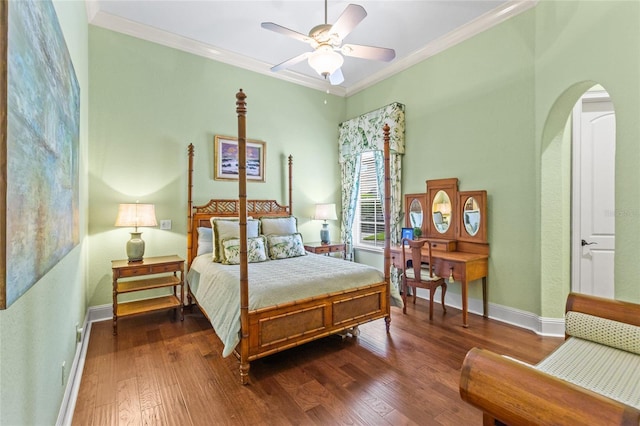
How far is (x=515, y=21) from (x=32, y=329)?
456cm

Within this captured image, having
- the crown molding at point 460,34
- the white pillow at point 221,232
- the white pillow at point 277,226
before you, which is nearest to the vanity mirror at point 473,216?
the crown molding at point 460,34

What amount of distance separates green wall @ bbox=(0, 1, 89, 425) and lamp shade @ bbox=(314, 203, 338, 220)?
315cm

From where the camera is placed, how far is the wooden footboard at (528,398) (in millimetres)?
965

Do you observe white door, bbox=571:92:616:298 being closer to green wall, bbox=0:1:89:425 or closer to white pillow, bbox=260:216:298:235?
white pillow, bbox=260:216:298:235

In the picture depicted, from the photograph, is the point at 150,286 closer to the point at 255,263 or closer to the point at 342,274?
the point at 255,263

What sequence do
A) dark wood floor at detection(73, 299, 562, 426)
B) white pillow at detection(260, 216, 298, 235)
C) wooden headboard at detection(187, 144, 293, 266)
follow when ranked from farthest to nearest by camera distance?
white pillow at detection(260, 216, 298, 235) < wooden headboard at detection(187, 144, 293, 266) < dark wood floor at detection(73, 299, 562, 426)

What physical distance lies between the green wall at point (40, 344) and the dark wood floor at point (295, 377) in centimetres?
44

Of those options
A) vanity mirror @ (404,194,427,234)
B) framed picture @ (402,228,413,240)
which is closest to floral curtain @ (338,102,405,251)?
vanity mirror @ (404,194,427,234)

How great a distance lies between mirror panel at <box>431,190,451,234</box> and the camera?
12.6ft

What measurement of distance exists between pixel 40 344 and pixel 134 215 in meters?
2.12

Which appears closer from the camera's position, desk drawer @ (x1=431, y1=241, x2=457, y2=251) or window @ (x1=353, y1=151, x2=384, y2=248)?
desk drawer @ (x1=431, y1=241, x2=457, y2=251)

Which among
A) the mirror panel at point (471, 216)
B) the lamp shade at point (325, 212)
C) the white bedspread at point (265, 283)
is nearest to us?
the white bedspread at point (265, 283)

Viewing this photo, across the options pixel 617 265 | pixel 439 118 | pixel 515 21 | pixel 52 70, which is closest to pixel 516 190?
pixel 617 265

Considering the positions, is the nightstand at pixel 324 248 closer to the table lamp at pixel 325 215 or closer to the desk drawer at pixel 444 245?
the table lamp at pixel 325 215
